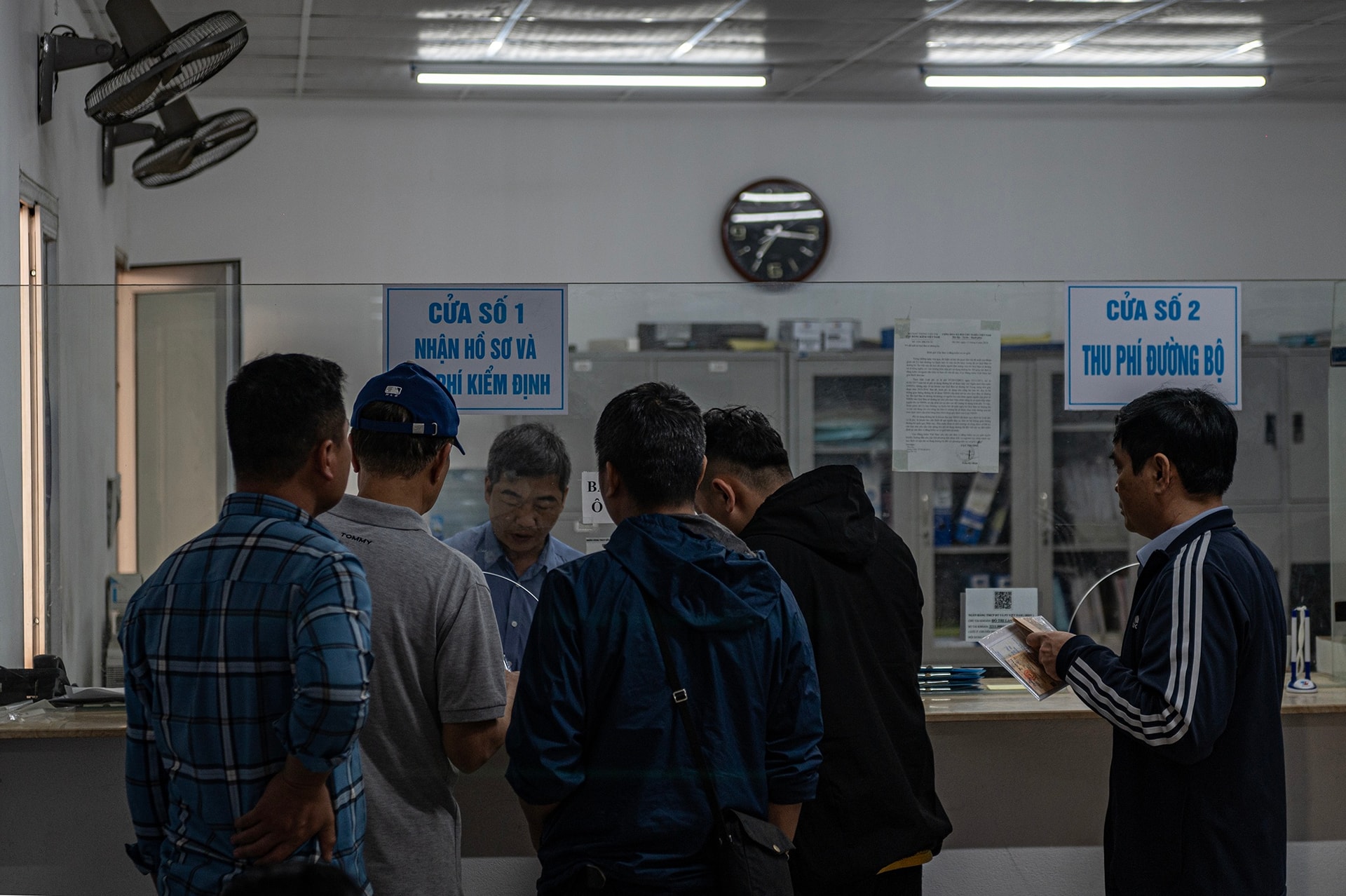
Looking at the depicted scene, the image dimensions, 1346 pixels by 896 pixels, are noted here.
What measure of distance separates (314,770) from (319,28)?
3896mm

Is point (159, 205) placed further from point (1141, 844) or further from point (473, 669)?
point (1141, 844)

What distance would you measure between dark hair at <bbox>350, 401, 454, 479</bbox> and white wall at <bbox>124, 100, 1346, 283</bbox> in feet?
12.0

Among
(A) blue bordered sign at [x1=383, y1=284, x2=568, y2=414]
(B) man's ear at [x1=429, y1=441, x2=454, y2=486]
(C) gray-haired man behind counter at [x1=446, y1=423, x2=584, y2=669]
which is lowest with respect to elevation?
(C) gray-haired man behind counter at [x1=446, y1=423, x2=584, y2=669]

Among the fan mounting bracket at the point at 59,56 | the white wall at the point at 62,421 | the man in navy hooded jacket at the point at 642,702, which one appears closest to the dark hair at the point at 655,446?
the man in navy hooded jacket at the point at 642,702

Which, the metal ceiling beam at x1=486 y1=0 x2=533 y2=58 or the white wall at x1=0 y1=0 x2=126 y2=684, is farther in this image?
the metal ceiling beam at x1=486 y1=0 x2=533 y2=58

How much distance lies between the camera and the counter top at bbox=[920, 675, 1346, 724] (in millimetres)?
2531

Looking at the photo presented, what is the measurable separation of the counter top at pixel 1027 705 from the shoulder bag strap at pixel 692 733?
1.10 metres

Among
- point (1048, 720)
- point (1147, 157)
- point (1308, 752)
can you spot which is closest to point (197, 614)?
point (1048, 720)

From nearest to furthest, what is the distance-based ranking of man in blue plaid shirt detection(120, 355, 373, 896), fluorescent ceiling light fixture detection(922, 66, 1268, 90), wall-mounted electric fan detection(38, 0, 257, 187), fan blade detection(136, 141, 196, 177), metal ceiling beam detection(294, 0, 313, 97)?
1. man in blue plaid shirt detection(120, 355, 373, 896)
2. wall-mounted electric fan detection(38, 0, 257, 187)
3. fan blade detection(136, 141, 196, 177)
4. metal ceiling beam detection(294, 0, 313, 97)
5. fluorescent ceiling light fixture detection(922, 66, 1268, 90)

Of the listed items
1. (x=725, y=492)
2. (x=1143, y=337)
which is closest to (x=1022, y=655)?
(x=725, y=492)

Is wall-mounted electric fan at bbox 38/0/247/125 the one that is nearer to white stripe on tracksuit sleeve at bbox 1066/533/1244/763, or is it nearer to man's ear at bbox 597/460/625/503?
man's ear at bbox 597/460/625/503

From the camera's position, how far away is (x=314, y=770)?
1.39m

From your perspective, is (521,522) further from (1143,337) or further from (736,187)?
(736,187)

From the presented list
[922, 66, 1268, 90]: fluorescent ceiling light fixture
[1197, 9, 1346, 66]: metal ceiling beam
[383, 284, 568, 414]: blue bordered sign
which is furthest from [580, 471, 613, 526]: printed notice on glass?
[1197, 9, 1346, 66]: metal ceiling beam
